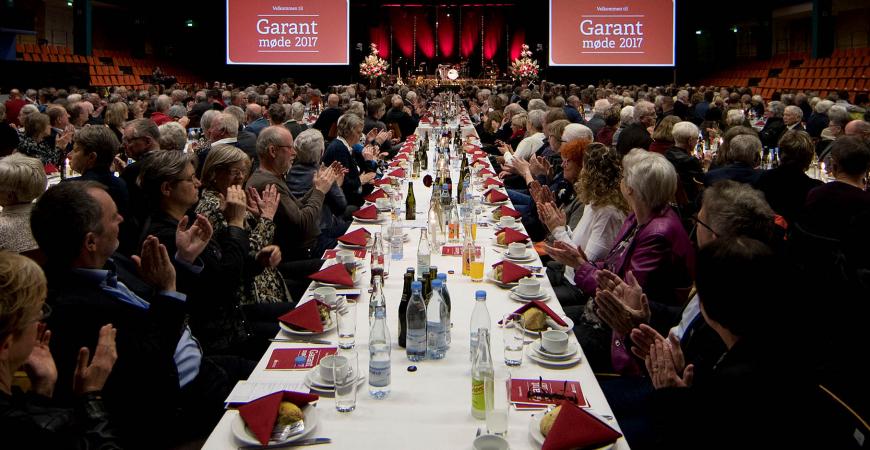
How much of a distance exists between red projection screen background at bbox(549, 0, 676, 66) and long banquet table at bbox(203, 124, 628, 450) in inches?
594

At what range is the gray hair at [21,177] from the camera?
3.21 metres

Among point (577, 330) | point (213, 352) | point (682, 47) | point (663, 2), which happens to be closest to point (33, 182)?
point (213, 352)

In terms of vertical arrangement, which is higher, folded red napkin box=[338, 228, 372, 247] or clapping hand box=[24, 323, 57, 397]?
folded red napkin box=[338, 228, 372, 247]

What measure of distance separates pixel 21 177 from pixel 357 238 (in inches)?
62.6

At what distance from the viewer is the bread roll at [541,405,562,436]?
183cm

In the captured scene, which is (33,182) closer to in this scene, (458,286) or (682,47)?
(458,286)

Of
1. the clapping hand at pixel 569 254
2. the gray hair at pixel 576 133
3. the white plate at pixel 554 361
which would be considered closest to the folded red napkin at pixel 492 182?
the gray hair at pixel 576 133

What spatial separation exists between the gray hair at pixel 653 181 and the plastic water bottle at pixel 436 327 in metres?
1.14

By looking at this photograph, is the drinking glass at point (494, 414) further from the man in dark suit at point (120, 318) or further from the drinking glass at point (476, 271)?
the drinking glass at point (476, 271)

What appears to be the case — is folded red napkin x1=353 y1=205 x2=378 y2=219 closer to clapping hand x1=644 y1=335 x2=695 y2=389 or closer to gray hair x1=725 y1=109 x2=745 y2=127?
clapping hand x1=644 y1=335 x2=695 y2=389

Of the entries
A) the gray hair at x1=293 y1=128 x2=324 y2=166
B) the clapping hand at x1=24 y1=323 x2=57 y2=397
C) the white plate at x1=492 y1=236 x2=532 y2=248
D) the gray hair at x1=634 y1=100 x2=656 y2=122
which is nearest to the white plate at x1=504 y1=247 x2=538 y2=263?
the white plate at x1=492 y1=236 x2=532 y2=248

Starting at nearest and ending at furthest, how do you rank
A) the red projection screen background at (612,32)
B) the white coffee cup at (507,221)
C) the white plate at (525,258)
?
the white plate at (525,258) < the white coffee cup at (507,221) < the red projection screen background at (612,32)

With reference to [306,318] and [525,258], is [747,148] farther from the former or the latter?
[306,318]

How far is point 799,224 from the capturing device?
4.10 meters
